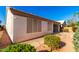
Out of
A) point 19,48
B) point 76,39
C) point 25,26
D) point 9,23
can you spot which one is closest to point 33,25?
point 25,26

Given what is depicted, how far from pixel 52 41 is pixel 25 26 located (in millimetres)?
857

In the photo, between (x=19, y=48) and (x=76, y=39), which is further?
(x=76, y=39)

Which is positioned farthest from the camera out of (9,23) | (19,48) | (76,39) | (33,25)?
(33,25)

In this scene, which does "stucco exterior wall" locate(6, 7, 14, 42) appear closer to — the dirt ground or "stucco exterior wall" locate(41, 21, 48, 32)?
the dirt ground

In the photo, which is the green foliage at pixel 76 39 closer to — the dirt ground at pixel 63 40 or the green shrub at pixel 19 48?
the dirt ground at pixel 63 40

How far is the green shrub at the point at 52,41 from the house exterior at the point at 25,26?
0.58ft

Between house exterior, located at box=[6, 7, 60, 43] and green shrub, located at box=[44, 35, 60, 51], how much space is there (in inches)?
7.0

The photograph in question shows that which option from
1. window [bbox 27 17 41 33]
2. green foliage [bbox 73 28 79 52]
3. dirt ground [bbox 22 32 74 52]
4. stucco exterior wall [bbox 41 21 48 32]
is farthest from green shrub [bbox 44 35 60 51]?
green foliage [bbox 73 28 79 52]

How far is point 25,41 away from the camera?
452 cm

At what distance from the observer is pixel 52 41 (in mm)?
4590

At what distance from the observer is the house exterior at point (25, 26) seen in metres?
4.42

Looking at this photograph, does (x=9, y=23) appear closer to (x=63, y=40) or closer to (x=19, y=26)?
(x=19, y=26)

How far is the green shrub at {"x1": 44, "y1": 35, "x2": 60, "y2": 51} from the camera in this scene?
457 cm

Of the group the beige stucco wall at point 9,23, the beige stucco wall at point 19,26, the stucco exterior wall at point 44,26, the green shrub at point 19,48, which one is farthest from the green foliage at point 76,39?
the beige stucco wall at point 9,23
